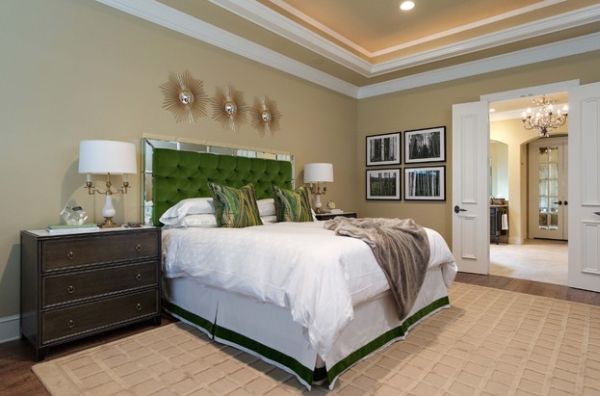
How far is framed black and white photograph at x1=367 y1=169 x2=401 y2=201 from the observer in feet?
18.0

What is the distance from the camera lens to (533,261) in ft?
18.5

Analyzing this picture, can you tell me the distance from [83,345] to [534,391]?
2.84 meters

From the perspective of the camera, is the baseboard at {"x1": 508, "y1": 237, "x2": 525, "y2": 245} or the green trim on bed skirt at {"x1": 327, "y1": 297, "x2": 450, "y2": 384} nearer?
the green trim on bed skirt at {"x1": 327, "y1": 297, "x2": 450, "y2": 384}

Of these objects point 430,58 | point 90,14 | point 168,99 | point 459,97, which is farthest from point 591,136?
point 90,14

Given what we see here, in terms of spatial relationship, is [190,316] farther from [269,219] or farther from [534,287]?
[534,287]

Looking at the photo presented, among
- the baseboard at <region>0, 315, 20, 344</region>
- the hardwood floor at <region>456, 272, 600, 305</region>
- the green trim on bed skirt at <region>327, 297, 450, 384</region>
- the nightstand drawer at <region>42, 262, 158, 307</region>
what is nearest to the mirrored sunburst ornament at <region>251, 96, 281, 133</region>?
the nightstand drawer at <region>42, 262, 158, 307</region>

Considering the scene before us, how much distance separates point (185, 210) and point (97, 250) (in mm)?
789

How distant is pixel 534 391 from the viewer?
1.87 metres

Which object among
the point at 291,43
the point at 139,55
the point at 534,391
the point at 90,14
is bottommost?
the point at 534,391

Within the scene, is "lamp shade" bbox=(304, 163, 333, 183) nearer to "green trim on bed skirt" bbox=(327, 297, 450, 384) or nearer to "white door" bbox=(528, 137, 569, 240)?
"green trim on bed skirt" bbox=(327, 297, 450, 384)

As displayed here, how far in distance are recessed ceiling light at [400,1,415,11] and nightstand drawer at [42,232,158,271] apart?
3378 mm

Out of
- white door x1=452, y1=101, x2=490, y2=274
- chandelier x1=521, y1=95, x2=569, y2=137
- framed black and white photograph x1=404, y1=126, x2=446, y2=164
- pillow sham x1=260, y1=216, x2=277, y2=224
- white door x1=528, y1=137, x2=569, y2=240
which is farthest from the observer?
white door x1=528, y1=137, x2=569, y2=240

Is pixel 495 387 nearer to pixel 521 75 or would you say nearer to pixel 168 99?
pixel 168 99

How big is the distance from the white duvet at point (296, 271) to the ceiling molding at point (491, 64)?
3.20m
